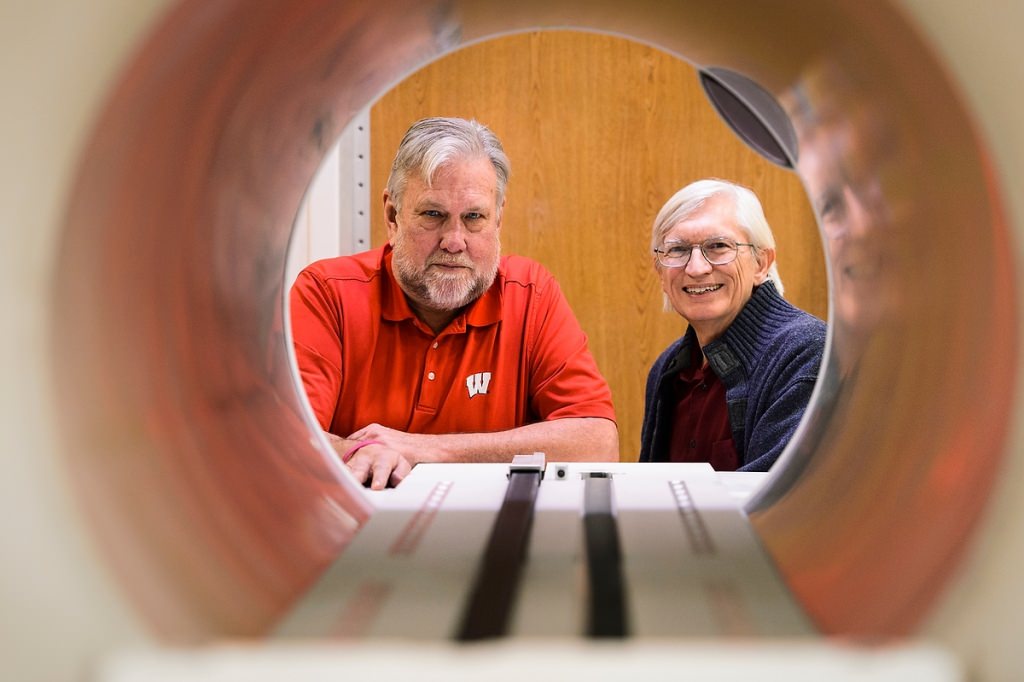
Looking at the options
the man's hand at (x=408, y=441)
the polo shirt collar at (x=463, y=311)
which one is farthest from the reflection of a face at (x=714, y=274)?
the man's hand at (x=408, y=441)

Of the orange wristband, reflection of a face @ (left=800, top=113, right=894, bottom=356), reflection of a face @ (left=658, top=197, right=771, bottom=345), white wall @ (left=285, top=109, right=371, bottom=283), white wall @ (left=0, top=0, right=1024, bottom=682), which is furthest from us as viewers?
white wall @ (left=285, top=109, right=371, bottom=283)

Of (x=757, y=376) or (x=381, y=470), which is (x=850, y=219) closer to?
(x=381, y=470)

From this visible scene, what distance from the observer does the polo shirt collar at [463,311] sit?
2.01 m

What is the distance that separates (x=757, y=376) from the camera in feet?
6.07

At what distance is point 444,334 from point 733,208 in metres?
0.72

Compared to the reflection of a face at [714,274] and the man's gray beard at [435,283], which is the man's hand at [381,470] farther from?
the reflection of a face at [714,274]

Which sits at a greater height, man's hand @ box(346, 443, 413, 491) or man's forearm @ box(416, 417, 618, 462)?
man's hand @ box(346, 443, 413, 491)

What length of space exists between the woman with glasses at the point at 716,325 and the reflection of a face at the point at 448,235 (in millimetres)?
433

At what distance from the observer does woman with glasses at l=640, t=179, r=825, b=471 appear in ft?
6.15

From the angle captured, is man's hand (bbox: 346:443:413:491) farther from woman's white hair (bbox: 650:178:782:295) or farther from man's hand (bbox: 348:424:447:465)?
woman's white hair (bbox: 650:178:782:295)

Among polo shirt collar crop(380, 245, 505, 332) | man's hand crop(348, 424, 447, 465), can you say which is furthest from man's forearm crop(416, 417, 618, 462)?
polo shirt collar crop(380, 245, 505, 332)

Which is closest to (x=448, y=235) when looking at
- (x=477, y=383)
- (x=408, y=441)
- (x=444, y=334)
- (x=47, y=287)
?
(x=444, y=334)

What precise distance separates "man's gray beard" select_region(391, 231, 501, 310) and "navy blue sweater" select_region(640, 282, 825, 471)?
503 millimetres

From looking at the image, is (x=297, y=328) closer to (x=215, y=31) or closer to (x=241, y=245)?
(x=241, y=245)
